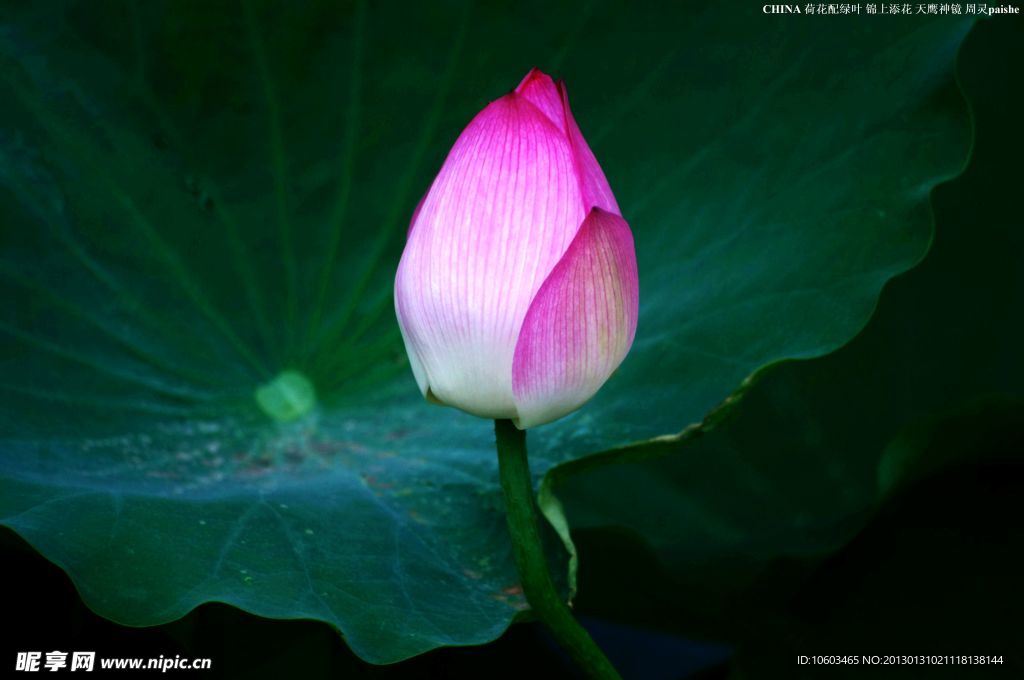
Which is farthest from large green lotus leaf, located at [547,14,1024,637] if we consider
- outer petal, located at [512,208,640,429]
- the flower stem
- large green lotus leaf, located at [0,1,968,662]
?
outer petal, located at [512,208,640,429]

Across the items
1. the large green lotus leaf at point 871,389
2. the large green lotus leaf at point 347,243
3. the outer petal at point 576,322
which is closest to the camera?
the outer petal at point 576,322

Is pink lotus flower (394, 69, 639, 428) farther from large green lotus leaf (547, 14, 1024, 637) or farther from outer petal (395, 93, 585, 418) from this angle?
large green lotus leaf (547, 14, 1024, 637)

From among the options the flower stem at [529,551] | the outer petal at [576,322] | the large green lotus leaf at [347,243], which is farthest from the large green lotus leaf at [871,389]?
the outer petal at [576,322]

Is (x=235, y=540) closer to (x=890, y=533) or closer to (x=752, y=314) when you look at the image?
(x=752, y=314)

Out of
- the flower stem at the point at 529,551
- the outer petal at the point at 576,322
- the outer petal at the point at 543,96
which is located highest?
the outer petal at the point at 543,96

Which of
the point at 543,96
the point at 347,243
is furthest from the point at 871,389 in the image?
the point at 543,96

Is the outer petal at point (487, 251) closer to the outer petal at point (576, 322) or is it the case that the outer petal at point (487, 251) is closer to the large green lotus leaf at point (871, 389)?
the outer petal at point (576, 322)

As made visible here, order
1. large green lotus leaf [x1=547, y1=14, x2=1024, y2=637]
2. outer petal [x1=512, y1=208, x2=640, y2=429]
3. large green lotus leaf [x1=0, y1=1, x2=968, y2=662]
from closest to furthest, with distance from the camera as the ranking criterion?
outer petal [x1=512, y1=208, x2=640, y2=429] < large green lotus leaf [x1=0, y1=1, x2=968, y2=662] < large green lotus leaf [x1=547, y1=14, x2=1024, y2=637]
